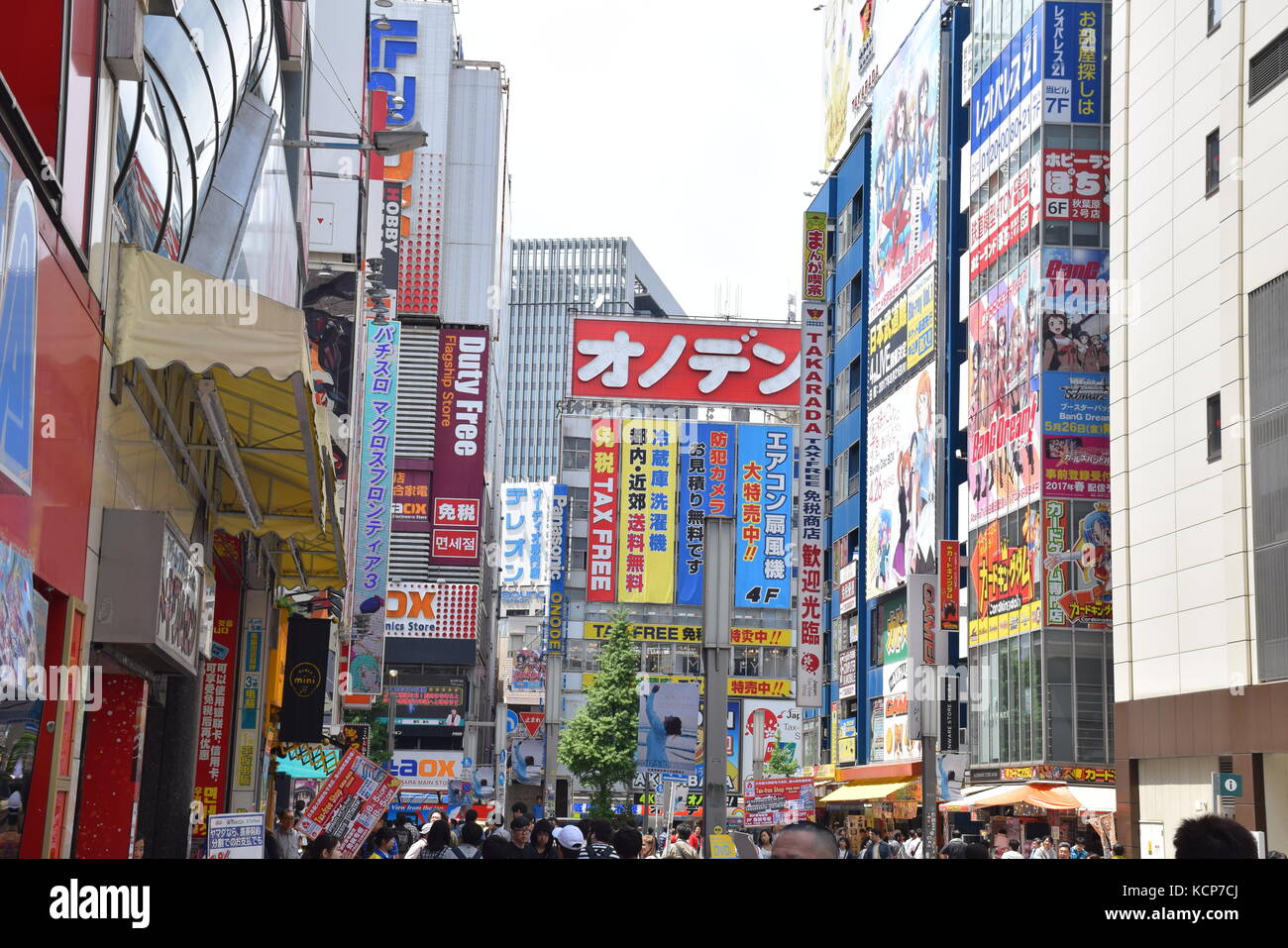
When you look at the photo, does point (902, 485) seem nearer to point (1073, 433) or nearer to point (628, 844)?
point (1073, 433)

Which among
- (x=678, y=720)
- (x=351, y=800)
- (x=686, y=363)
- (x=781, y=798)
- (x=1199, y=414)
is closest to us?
(x=351, y=800)

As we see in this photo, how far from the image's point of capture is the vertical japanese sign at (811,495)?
49906 mm

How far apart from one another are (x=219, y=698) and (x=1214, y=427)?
17.1 meters

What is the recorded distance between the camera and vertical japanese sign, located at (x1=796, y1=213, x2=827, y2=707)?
49.9 meters

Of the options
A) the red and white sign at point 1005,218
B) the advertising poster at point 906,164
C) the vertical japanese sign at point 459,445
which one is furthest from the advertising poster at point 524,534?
the red and white sign at point 1005,218

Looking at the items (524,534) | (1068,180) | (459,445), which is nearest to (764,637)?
(459,445)

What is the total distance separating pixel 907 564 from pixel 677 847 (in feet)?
106

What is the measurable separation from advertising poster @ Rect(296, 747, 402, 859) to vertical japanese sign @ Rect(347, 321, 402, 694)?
34209mm

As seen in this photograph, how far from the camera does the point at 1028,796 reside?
33188 millimetres

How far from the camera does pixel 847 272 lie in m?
60.5

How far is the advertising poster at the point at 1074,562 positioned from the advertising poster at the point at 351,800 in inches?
962

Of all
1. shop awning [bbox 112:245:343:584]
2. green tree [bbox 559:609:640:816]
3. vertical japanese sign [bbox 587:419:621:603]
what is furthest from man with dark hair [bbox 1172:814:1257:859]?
vertical japanese sign [bbox 587:419:621:603]

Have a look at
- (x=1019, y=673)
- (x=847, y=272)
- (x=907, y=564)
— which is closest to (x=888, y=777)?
(x=907, y=564)
